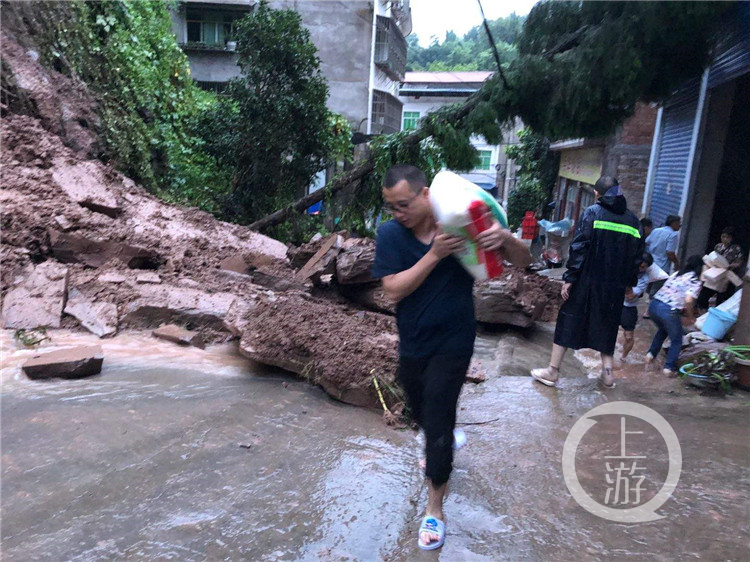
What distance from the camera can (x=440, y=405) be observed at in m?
2.44

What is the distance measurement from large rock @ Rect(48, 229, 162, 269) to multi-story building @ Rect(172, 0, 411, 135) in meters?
15.7

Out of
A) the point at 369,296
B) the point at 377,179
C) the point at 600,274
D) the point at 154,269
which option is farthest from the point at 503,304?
the point at 377,179

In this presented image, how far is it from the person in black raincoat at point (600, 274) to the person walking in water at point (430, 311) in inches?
85.7

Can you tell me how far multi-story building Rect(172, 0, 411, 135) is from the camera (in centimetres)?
2131

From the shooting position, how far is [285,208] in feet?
38.3

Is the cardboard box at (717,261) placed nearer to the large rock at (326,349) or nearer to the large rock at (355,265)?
the large rock at (355,265)

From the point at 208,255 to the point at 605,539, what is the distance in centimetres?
597

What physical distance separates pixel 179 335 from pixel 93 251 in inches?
78.2

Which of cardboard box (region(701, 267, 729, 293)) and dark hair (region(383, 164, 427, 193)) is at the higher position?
dark hair (region(383, 164, 427, 193))

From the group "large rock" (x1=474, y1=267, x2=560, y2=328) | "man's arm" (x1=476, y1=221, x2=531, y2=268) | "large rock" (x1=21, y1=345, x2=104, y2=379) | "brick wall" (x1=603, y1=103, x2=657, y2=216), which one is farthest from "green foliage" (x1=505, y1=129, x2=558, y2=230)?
"man's arm" (x1=476, y1=221, x2=531, y2=268)

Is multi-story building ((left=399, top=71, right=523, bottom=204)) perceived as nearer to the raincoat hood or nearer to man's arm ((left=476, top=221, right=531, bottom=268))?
the raincoat hood

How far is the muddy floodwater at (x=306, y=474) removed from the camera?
236 cm

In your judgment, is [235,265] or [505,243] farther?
[235,265]

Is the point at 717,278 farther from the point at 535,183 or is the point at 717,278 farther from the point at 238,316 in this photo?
the point at 535,183
